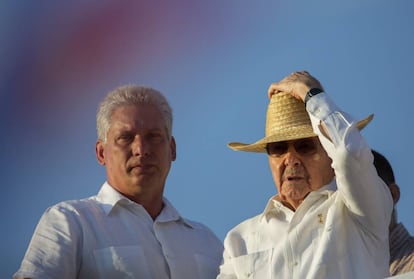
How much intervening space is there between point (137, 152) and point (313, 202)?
1.35m

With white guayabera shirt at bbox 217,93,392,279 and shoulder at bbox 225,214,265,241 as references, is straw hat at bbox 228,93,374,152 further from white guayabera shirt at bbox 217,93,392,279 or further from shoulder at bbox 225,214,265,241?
shoulder at bbox 225,214,265,241

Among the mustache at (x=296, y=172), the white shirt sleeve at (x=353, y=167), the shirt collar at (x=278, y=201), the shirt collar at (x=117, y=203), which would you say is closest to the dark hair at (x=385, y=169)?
the shirt collar at (x=117, y=203)

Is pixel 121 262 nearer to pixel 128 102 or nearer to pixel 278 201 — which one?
pixel 128 102

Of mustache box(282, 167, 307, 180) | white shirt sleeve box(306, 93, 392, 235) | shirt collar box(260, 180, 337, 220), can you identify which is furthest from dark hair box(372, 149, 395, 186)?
white shirt sleeve box(306, 93, 392, 235)

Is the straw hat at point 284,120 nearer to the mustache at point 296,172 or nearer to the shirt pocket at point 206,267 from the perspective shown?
the mustache at point 296,172

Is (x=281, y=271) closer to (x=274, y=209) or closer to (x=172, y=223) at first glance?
(x=274, y=209)

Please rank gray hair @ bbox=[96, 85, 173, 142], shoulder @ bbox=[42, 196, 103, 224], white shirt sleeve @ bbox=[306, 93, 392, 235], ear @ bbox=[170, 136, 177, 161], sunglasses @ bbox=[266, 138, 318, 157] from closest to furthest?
white shirt sleeve @ bbox=[306, 93, 392, 235] < sunglasses @ bbox=[266, 138, 318, 157] < shoulder @ bbox=[42, 196, 103, 224] < gray hair @ bbox=[96, 85, 173, 142] < ear @ bbox=[170, 136, 177, 161]

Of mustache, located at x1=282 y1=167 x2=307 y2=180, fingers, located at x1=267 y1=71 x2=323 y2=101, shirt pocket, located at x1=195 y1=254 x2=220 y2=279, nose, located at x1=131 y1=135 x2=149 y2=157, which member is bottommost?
shirt pocket, located at x1=195 y1=254 x2=220 y2=279

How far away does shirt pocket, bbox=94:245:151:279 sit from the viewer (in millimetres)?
5508

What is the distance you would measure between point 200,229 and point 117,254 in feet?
2.54

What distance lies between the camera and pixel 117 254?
18.3ft

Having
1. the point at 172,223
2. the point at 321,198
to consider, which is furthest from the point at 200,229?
the point at 321,198

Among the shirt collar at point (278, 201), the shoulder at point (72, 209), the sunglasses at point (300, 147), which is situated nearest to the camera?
the shirt collar at point (278, 201)

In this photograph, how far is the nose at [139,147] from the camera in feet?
18.8
